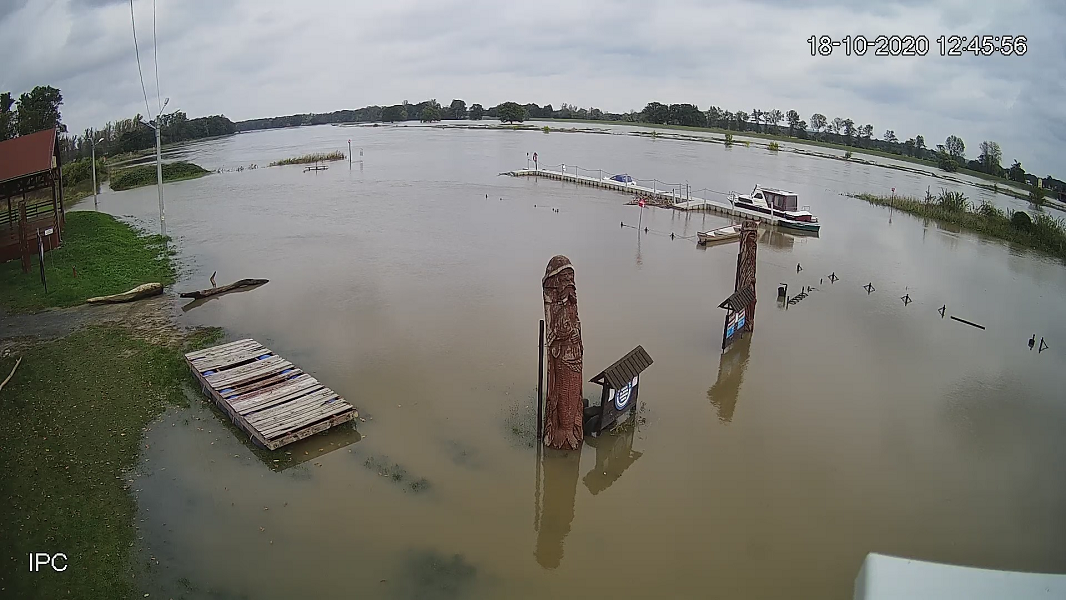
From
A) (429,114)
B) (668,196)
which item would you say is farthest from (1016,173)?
(429,114)

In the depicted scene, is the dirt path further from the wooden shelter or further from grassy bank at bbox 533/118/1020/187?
grassy bank at bbox 533/118/1020/187

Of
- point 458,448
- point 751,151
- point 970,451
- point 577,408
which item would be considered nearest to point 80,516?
point 458,448

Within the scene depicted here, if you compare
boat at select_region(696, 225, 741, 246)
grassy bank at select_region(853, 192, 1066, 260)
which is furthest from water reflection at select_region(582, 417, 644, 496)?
grassy bank at select_region(853, 192, 1066, 260)

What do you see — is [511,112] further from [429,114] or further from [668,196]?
[668,196]

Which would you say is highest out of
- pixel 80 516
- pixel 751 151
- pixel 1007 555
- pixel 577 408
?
pixel 751 151

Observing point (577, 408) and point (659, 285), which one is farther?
point (659, 285)

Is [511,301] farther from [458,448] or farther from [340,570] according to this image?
[340,570]
